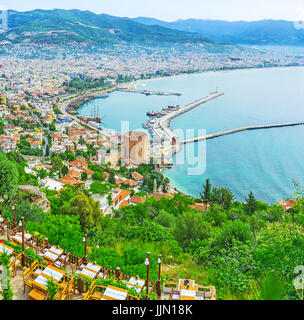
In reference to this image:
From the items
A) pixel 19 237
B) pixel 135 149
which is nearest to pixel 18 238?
pixel 19 237

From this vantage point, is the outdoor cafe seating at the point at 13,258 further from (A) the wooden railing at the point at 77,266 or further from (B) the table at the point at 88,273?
(B) the table at the point at 88,273

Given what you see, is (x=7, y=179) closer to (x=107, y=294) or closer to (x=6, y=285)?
(x=6, y=285)

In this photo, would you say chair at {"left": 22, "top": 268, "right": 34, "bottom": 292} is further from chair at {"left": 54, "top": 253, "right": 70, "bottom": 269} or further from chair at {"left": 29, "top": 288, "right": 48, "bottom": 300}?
chair at {"left": 54, "top": 253, "right": 70, "bottom": 269}

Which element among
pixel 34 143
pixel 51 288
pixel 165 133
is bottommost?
pixel 34 143

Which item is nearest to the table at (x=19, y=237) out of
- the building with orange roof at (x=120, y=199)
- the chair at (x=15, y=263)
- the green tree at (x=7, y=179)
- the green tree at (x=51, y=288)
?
the chair at (x=15, y=263)

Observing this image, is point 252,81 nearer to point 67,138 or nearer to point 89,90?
point 89,90

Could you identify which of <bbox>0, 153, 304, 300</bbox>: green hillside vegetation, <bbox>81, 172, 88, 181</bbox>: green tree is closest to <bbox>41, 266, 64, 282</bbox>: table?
<bbox>0, 153, 304, 300</bbox>: green hillside vegetation
